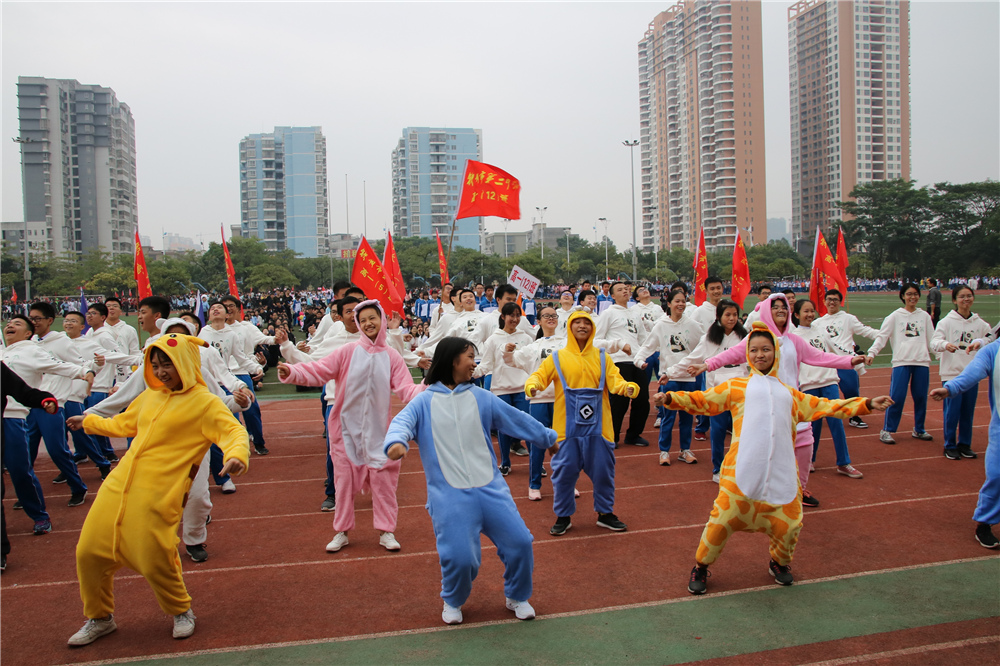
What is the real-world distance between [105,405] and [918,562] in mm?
5706

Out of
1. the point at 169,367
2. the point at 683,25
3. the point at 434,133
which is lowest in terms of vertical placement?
the point at 169,367

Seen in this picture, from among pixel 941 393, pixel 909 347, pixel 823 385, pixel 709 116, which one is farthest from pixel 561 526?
pixel 709 116

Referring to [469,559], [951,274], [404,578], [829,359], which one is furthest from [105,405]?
[951,274]

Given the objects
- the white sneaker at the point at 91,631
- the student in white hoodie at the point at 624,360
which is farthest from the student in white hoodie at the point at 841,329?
the white sneaker at the point at 91,631

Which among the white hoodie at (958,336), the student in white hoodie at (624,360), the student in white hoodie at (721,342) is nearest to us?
the student in white hoodie at (721,342)

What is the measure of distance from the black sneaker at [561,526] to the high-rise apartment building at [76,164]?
102 meters

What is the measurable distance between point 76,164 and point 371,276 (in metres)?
114

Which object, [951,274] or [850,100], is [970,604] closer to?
[951,274]

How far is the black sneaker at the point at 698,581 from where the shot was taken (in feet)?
14.8

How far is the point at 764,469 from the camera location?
4383mm

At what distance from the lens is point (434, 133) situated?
399 feet

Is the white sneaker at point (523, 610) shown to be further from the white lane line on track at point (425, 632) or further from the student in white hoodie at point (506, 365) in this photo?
the student in white hoodie at point (506, 365)

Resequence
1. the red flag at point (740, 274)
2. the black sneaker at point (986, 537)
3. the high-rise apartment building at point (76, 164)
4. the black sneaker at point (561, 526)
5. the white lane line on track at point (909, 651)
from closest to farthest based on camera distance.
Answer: the white lane line on track at point (909, 651) → the black sneaker at point (986, 537) → the black sneaker at point (561, 526) → the red flag at point (740, 274) → the high-rise apartment building at point (76, 164)

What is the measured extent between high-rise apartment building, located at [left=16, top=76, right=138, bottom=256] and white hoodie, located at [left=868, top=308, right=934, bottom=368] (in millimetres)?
102155
